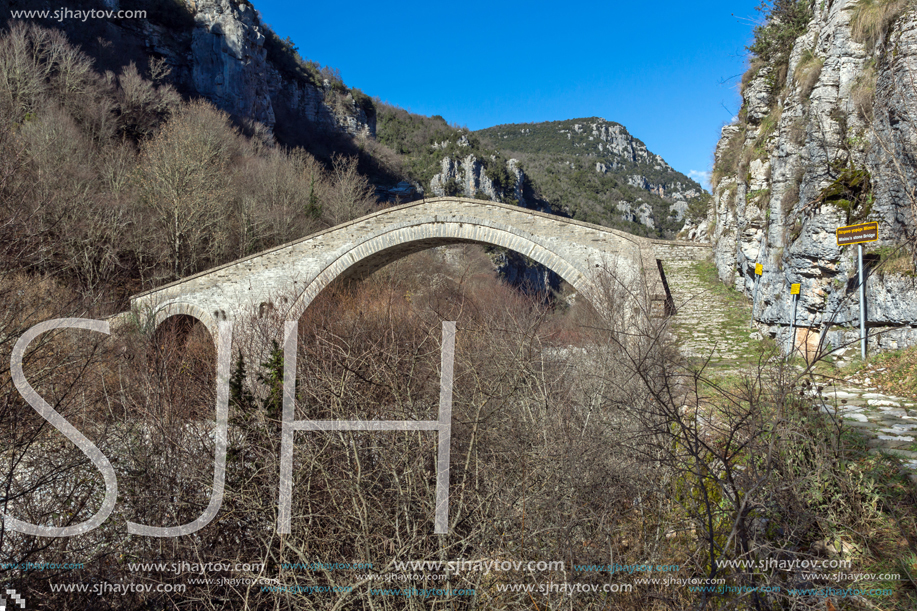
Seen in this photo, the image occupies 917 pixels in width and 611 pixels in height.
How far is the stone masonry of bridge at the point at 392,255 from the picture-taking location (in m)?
10.8

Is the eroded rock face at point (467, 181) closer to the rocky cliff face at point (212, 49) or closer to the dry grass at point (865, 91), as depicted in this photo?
the rocky cliff face at point (212, 49)

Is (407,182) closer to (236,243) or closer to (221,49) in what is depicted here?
(221,49)

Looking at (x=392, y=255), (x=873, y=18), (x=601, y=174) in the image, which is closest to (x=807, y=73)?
(x=873, y=18)

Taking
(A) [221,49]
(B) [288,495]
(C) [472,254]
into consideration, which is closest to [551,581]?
(B) [288,495]

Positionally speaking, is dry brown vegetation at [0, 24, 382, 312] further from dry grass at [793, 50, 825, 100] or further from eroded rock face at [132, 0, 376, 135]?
dry grass at [793, 50, 825, 100]

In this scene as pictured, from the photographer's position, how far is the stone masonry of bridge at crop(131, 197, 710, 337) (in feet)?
35.5

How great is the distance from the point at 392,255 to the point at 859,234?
10271 mm

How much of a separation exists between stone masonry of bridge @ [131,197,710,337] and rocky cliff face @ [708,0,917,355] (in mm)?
2137

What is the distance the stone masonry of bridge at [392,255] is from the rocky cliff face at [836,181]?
2.14 metres

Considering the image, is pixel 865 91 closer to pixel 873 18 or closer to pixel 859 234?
pixel 873 18

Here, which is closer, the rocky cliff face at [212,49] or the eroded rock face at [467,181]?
the rocky cliff face at [212,49]

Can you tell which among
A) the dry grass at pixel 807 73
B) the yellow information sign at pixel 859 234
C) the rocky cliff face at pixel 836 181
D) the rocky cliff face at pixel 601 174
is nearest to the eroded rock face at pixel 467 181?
the rocky cliff face at pixel 601 174

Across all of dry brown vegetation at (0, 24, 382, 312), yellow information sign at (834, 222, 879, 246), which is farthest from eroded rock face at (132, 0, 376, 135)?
yellow information sign at (834, 222, 879, 246)

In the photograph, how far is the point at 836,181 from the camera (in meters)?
7.68
